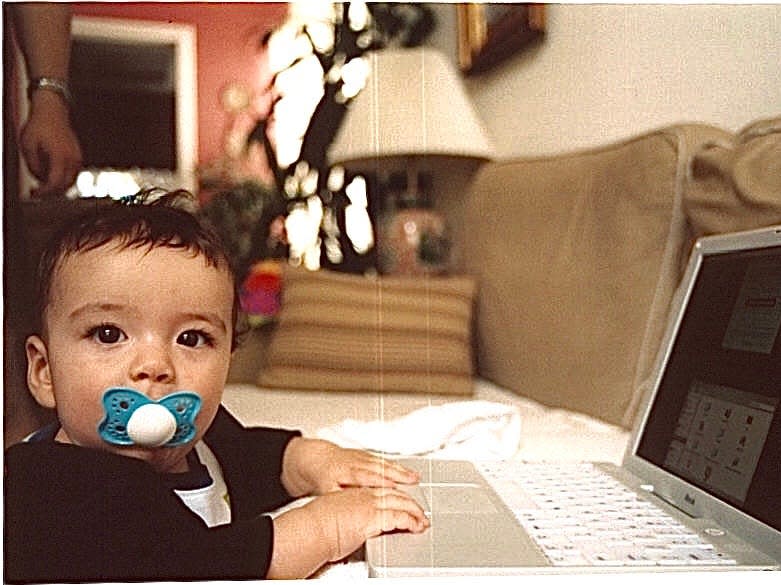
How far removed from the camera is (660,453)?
0.63m

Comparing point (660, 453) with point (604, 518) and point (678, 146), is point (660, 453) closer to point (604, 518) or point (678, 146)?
point (604, 518)

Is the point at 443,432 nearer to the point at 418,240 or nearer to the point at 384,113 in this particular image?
the point at 384,113

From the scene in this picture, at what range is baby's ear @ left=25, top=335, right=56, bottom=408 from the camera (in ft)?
1.57

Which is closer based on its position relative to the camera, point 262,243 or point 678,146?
point 262,243

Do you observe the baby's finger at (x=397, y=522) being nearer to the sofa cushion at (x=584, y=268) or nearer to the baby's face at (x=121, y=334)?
the baby's face at (x=121, y=334)

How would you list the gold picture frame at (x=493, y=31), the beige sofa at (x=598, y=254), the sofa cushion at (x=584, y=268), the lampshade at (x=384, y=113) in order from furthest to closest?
the gold picture frame at (x=493, y=31), the sofa cushion at (x=584, y=268), the beige sofa at (x=598, y=254), the lampshade at (x=384, y=113)

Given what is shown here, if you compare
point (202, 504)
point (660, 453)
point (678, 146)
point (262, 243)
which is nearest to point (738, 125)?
point (678, 146)

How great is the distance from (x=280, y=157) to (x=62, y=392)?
27 cm

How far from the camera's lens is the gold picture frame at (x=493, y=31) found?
120cm

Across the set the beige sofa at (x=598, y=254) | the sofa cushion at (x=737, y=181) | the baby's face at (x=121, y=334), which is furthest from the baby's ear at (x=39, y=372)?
the sofa cushion at (x=737, y=181)

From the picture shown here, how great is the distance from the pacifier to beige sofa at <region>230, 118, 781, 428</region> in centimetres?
7

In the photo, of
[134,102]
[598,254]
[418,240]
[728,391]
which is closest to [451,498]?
[728,391]

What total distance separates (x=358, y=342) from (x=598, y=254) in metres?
0.27

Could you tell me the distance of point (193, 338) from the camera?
48cm
